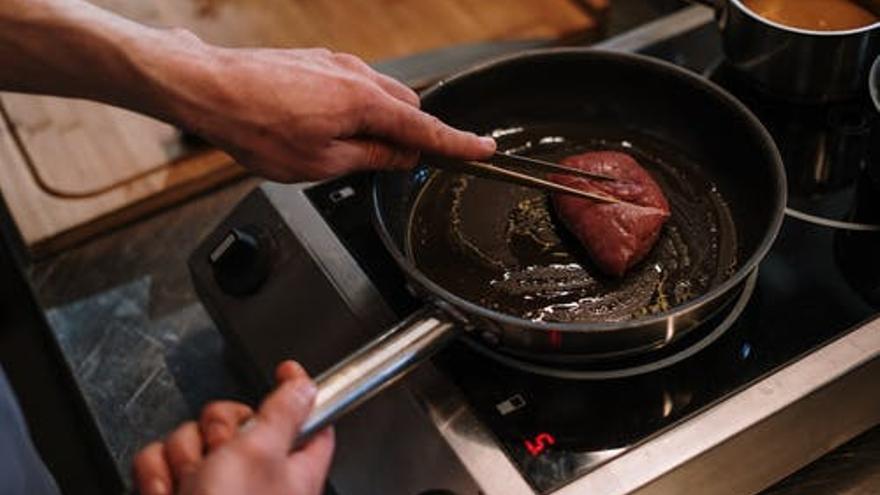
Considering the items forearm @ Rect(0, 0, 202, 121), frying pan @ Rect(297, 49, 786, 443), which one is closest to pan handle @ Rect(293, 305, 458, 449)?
frying pan @ Rect(297, 49, 786, 443)

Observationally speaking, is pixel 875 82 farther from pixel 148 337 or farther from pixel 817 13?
pixel 148 337

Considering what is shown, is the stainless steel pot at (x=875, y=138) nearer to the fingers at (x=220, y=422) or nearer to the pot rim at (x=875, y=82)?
the pot rim at (x=875, y=82)

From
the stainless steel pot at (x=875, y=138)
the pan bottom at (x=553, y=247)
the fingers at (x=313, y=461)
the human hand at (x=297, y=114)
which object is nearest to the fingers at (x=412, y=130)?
the human hand at (x=297, y=114)

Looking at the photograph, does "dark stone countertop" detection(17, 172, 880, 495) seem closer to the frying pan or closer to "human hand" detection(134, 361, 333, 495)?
the frying pan

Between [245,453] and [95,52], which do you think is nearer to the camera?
[245,453]

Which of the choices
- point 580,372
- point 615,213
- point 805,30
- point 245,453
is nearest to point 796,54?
point 805,30

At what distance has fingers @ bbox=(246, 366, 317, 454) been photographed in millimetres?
534

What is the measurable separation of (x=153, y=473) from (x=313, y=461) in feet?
0.28

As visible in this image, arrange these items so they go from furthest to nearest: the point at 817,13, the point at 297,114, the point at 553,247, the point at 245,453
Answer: the point at 817,13
the point at 553,247
the point at 297,114
the point at 245,453

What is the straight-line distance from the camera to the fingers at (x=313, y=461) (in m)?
0.55

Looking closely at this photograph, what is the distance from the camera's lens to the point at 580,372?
70cm

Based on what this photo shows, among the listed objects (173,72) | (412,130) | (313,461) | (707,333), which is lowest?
(707,333)

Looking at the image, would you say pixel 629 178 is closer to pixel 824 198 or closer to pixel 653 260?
pixel 653 260

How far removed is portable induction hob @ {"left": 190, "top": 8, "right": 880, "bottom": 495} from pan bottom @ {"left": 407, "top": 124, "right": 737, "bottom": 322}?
0.11ft
